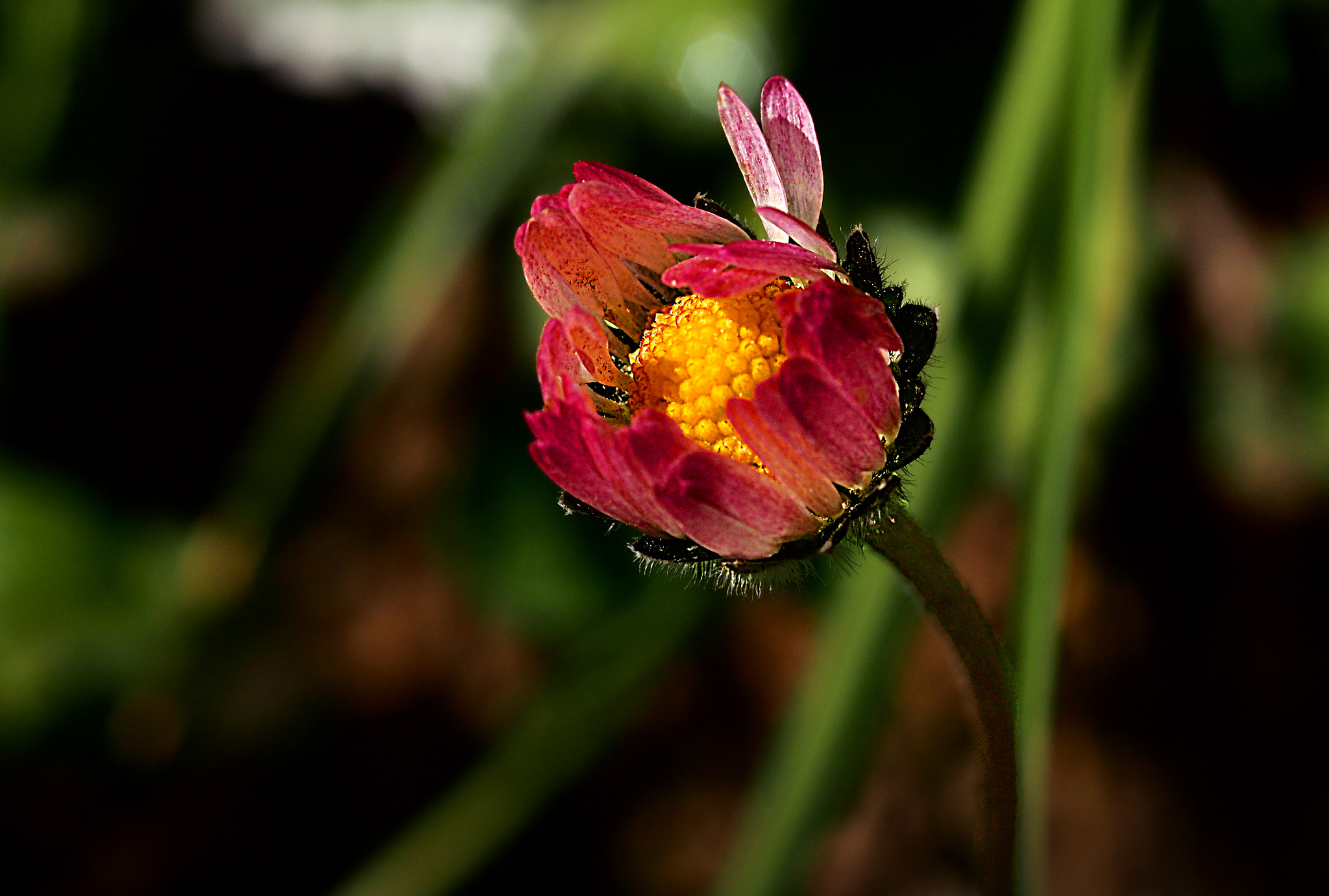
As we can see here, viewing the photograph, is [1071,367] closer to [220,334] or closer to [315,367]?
[315,367]

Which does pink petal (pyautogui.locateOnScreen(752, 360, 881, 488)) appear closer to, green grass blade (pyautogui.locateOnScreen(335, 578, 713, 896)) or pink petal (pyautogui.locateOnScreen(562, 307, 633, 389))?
pink petal (pyautogui.locateOnScreen(562, 307, 633, 389))

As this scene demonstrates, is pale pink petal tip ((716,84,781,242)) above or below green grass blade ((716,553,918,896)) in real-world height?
above

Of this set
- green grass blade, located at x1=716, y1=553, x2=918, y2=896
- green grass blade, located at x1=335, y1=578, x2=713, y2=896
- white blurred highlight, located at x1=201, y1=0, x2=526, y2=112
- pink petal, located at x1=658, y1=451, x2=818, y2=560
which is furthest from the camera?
white blurred highlight, located at x1=201, y1=0, x2=526, y2=112

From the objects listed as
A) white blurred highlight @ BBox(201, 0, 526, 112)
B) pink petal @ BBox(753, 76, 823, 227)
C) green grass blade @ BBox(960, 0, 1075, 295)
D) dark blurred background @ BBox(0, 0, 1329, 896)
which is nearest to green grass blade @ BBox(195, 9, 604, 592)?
dark blurred background @ BBox(0, 0, 1329, 896)

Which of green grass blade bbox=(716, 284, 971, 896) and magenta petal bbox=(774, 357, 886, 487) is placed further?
green grass blade bbox=(716, 284, 971, 896)

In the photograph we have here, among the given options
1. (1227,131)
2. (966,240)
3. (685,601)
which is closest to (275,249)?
(685,601)

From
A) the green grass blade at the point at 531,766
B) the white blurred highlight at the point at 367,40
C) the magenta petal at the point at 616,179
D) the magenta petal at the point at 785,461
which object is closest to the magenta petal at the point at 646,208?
the magenta petal at the point at 616,179

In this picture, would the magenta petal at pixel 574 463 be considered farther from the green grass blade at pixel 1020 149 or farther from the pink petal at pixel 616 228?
the green grass blade at pixel 1020 149

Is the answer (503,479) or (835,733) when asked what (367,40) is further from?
(835,733)
